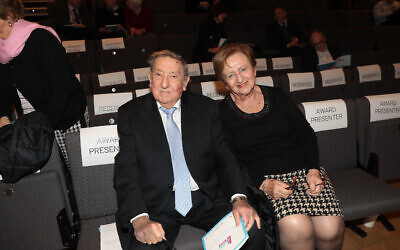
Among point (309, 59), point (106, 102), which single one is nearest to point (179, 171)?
point (106, 102)

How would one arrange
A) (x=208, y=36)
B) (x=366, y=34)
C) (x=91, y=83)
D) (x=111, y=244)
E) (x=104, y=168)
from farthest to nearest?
(x=366, y=34), (x=208, y=36), (x=91, y=83), (x=104, y=168), (x=111, y=244)

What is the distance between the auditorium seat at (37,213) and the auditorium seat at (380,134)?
212cm

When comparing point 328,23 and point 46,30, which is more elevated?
point 328,23

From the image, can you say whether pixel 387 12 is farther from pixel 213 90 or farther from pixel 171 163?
pixel 171 163

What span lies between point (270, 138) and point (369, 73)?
2.16 m

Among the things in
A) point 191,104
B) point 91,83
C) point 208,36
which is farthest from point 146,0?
point 191,104

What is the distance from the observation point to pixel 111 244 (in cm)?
159

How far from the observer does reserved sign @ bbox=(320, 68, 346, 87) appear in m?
3.15

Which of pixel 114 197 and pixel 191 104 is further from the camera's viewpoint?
pixel 114 197

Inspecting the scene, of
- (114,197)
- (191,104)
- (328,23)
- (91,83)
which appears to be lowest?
(114,197)

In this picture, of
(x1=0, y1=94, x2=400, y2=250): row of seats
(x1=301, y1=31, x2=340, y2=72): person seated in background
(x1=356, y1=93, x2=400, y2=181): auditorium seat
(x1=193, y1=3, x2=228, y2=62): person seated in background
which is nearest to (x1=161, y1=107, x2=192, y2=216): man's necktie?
(x1=0, y1=94, x2=400, y2=250): row of seats

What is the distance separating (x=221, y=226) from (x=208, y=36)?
3.81 metres

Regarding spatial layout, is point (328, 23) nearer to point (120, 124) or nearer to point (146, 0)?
point (146, 0)

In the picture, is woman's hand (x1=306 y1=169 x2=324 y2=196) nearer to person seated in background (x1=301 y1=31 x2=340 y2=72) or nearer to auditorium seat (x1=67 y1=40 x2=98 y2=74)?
person seated in background (x1=301 y1=31 x2=340 y2=72)
